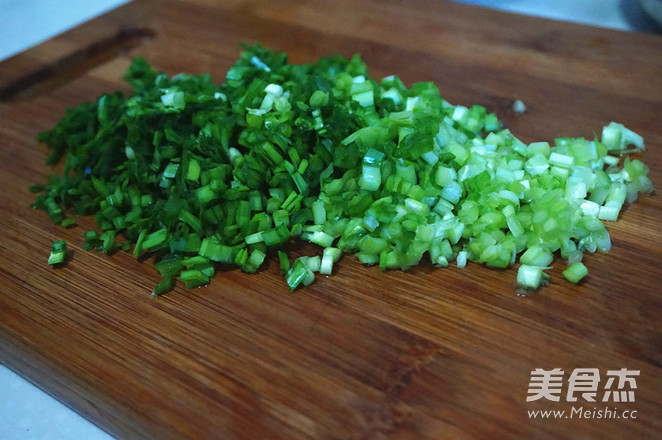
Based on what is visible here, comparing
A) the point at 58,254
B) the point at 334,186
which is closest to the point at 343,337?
the point at 334,186

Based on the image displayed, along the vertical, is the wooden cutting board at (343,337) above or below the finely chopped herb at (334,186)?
below

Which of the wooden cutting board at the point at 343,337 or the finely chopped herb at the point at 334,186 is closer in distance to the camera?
the wooden cutting board at the point at 343,337

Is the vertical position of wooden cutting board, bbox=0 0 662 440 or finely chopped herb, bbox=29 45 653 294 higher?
finely chopped herb, bbox=29 45 653 294

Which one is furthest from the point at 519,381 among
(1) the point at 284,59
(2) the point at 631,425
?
(1) the point at 284,59

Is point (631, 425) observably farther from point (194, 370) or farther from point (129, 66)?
point (129, 66)

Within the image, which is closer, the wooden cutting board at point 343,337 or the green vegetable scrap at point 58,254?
the wooden cutting board at point 343,337
